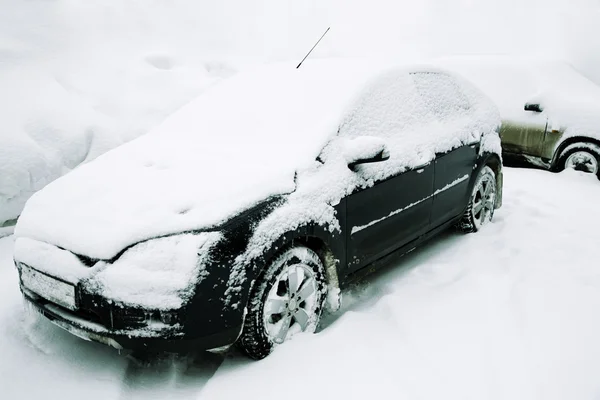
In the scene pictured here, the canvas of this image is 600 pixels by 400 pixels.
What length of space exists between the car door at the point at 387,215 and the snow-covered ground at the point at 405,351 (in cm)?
32

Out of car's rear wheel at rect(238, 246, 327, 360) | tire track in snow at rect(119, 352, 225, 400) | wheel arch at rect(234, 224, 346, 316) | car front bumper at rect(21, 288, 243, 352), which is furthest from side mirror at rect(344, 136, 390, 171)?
tire track in snow at rect(119, 352, 225, 400)

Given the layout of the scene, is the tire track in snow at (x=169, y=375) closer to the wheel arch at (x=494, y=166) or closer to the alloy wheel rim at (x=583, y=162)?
the wheel arch at (x=494, y=166)

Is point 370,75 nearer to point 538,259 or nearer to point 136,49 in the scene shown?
point 538,259

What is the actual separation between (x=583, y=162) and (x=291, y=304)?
4974 millimetres

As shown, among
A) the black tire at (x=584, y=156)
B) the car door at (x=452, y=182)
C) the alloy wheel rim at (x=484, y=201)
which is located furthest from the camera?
the black tire at (x=584, y=156)

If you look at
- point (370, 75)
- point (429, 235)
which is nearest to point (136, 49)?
point (370, 75)

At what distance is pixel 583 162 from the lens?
19.5ft

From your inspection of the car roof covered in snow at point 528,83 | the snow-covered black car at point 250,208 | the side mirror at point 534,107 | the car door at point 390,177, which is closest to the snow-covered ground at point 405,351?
the snow-covered black car at point 250,208

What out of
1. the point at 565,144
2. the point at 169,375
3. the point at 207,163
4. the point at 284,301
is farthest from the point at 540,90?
the point at 169,375

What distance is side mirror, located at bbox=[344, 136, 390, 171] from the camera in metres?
2.79

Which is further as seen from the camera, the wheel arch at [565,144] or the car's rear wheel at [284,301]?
the wheel arch at [565,144]

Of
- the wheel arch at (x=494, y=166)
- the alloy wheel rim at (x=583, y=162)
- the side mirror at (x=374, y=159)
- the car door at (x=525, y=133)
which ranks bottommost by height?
the alloy wheel rim at (x=583, y=162)

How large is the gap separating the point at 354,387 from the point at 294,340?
45 centimetres

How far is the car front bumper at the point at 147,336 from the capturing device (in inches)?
87.0
